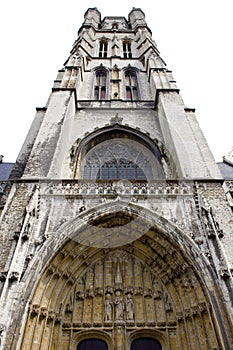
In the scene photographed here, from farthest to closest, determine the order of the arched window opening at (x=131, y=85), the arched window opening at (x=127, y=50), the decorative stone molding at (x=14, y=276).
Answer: the arched window opening at (x=127, y=50) < the arched window opening at (x=131, y=85) < the decorative stone molding at (x=14, y=276)

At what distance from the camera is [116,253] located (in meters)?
7.71

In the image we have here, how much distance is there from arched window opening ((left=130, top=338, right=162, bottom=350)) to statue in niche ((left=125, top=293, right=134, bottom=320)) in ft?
1.59

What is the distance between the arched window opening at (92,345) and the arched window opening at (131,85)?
418 inches

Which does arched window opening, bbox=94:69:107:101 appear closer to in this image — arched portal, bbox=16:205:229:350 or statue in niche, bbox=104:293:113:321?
arched portal, bbox=16:205:229:350

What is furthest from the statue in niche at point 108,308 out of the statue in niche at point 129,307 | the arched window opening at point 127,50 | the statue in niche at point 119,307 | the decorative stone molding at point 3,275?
the arched window opening at point 127,50

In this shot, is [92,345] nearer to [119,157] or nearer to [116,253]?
[116,253]

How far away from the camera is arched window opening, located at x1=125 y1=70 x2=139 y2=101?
14.5 metres

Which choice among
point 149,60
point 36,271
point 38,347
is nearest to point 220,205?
point 36,271

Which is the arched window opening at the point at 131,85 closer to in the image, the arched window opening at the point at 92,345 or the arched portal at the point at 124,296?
the arched portal at the point at 124,296

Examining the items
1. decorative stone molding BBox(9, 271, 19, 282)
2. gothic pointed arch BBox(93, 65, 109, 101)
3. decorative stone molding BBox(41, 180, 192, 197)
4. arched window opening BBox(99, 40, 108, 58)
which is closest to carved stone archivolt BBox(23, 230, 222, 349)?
decorative stone molding BBox(9, 271, 19, 282)

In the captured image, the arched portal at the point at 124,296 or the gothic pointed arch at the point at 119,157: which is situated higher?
the gothic pointed arch at the point at 119,157

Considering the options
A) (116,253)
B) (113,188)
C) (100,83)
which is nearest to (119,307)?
(116,253)

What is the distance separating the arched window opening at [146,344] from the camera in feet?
20.8

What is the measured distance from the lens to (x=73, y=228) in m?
6.73
